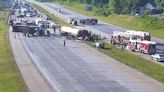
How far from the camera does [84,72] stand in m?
63.2

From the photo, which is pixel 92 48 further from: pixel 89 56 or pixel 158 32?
pixel 158 32

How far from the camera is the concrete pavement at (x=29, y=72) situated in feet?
174

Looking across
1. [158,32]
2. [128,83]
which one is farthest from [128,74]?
[158,32]

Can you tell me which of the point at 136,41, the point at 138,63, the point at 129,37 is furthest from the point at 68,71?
the point at 129,37

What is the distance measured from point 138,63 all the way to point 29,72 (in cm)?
1805

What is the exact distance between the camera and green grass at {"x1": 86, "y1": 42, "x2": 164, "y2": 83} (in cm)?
6328

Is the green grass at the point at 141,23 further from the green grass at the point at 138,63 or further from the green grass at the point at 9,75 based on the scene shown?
the green grass at the point at 9,75

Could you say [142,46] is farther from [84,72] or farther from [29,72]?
[29,72]

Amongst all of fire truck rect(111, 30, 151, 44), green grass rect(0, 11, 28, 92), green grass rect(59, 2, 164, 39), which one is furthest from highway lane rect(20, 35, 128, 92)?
green grass rect(59, 2, 164, 39)

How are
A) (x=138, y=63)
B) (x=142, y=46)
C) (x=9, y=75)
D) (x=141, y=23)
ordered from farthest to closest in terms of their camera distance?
(x=141, y=23), (x=142, y=46), (x=138, y=63), (x=9, y=75)

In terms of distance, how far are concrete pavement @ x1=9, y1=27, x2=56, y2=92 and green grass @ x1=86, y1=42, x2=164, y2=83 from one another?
562 inches

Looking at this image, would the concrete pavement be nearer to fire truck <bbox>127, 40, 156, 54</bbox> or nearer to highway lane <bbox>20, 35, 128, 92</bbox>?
highway lane <bbox>20, 35, 128, 92</bbox>

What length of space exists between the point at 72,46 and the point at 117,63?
22.4 m

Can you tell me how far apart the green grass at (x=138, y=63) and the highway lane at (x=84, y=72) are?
1436 mm
